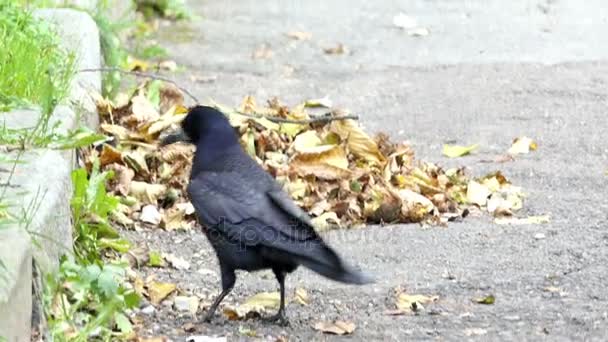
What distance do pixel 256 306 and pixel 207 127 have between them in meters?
0.69

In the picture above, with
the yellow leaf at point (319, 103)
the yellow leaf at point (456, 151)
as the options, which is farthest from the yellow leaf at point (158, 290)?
the yellow leaf at point (319, 103)

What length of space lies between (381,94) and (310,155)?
210cm

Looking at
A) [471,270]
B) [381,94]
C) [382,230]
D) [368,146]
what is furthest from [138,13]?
[471,270]

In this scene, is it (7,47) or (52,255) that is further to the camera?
(7,47)

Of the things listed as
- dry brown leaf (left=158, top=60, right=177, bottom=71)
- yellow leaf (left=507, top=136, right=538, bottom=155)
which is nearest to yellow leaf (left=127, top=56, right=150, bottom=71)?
dry brown leaf (left=158, top=60, right=177, bottom=71)

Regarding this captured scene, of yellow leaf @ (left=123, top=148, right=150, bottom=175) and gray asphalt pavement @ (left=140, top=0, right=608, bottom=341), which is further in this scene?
yellow leaf @ (left=123, top=148, right=150, bottom=175)

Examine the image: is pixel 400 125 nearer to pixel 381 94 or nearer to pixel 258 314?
pixel 381 94

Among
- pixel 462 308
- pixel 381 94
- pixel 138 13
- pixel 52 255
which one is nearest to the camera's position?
pixel 52 255

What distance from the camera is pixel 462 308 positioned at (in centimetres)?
475

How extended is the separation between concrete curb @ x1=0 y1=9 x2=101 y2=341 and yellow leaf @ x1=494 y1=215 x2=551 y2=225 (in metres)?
1.95

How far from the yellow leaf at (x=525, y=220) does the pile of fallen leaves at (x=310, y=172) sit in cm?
8

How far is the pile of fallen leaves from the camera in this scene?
5926mm

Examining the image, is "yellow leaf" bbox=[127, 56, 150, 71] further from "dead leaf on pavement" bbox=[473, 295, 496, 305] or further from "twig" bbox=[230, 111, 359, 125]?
"dead leaf on pavement" bbox=[473, 295, 496, 305]

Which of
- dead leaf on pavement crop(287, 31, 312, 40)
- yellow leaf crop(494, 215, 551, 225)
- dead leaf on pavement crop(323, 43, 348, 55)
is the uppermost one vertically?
dead leaf on pavement crop(287, 31, 312, 40)
